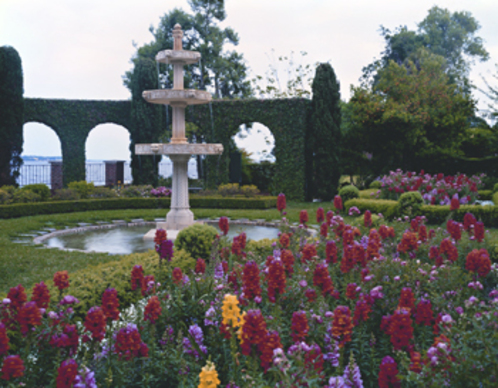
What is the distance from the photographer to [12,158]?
52.3 ft

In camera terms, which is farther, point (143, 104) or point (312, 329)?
point (143, 104)

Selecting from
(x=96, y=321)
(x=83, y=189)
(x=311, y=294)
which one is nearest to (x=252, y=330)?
(x=96, y=321)

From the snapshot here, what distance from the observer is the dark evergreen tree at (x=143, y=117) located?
17750 mm

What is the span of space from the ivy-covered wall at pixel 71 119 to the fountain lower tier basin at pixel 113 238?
8309 mm

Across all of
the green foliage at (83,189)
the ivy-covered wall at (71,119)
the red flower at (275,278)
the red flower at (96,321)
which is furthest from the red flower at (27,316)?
the ivy-covered wall at (71,119)

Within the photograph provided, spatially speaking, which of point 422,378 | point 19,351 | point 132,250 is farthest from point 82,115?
point 422,378

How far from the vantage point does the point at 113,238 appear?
30.6 feet

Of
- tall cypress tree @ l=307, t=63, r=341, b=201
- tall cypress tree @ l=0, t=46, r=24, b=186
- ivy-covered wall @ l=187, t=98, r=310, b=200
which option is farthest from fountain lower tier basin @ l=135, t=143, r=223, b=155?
tall cypress tree @ l=0, t=46, r=24, b=186

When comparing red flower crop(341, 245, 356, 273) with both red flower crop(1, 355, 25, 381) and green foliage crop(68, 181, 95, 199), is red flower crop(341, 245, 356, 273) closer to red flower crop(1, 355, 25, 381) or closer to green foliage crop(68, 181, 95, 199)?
red flower crop(1, 355, 25, 381)

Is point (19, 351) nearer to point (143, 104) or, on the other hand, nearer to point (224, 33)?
point (143, 104)

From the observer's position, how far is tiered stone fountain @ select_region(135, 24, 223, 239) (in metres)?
8.81

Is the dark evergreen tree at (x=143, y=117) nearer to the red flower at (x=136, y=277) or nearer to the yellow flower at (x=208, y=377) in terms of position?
the red flower at (x=136, y=277)

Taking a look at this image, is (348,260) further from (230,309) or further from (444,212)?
(444,212)

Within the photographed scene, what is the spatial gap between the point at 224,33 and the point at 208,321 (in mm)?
24487
